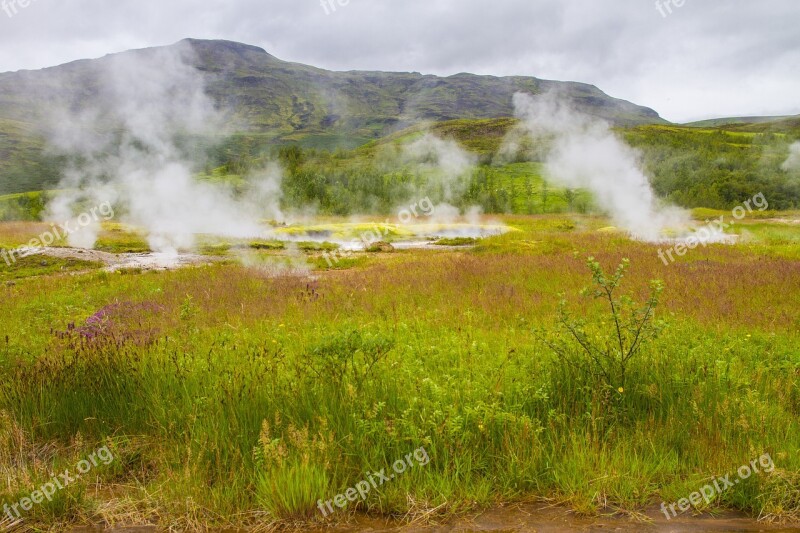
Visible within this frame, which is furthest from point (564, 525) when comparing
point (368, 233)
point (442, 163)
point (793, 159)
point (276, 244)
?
point (442, 163)

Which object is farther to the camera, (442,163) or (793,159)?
(442,163)

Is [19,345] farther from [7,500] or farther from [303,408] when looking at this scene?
[303,408]

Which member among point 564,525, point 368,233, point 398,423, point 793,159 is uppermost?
point 793,159

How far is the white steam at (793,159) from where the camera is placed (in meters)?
74.6

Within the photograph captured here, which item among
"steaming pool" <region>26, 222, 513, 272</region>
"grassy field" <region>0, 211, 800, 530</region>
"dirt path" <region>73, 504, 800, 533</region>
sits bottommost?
"dirt path" <region>73, 504, 800, 533</region>

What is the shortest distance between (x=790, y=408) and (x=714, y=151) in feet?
328

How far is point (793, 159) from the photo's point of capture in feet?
264

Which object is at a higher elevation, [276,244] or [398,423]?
[276,244]

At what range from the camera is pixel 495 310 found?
9797mm

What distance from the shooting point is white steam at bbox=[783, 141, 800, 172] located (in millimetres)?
74562

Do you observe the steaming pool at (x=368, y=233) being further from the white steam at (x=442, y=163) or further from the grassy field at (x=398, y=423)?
the white steam at (x=442, y=163)

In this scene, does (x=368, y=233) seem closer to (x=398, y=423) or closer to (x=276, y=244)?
(x=276, y=244)

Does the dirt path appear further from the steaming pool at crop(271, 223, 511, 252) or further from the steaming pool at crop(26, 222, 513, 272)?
the steaming pool at crop(271, 223, 511, 252)

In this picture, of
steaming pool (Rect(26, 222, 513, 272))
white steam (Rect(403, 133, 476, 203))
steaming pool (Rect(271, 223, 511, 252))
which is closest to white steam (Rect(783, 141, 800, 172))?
white steam (Rect(403, 133, 476, 203))
